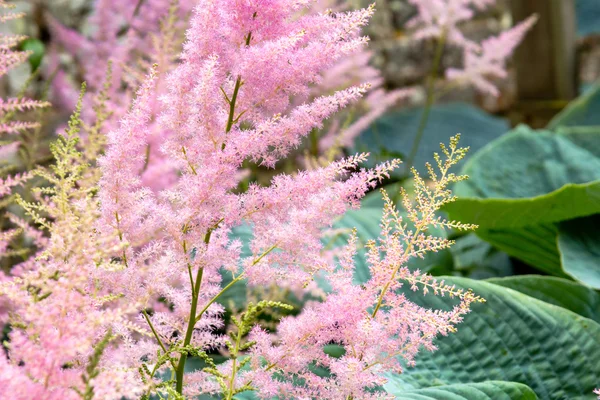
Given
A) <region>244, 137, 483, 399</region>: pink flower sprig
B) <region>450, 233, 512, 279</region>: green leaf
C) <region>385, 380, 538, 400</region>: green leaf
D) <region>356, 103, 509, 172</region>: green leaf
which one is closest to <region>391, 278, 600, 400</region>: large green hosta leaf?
<region>385, 380, 538, 400</region>: green leaf

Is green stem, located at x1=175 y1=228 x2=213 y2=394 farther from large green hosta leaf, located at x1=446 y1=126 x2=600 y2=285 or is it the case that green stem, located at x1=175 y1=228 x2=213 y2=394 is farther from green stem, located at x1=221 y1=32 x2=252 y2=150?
large green hosta leaf, located at x1=446 y1=126 x2=600 y2=285

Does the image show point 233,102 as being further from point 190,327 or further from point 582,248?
point 582,248

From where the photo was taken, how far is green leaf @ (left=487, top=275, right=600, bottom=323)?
700 millimetres

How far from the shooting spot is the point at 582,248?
0.81 metres

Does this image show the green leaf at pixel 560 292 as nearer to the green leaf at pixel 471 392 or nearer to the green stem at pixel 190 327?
the green leaf at pixel 471 392

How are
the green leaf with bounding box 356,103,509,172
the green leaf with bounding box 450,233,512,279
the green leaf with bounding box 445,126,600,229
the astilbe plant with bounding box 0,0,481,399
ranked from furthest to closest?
the green leaf with bounding box 356,103,509,172
the green leaf with bounding box 450,233,512,279
the green leaf with bounding box 445,126,600,229
the astilbe plant with bounding box 0,0,481,399

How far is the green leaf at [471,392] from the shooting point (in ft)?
1.45

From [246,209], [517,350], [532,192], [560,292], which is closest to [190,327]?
[246,209]

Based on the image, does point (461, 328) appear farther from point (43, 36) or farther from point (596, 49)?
point (596, 49)

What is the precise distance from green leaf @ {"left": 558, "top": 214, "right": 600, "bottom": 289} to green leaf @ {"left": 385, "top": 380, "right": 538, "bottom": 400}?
29cm

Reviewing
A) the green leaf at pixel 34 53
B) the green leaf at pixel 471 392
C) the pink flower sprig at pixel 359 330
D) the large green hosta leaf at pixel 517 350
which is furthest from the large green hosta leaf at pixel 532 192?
the green leaf at pixel 34 53

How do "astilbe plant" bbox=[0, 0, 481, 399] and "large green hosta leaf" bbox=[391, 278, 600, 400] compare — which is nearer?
"astilbe plant" bbox=[0, 0, 481, 399]

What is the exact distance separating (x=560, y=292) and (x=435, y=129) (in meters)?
1.22

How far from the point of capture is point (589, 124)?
150cm
